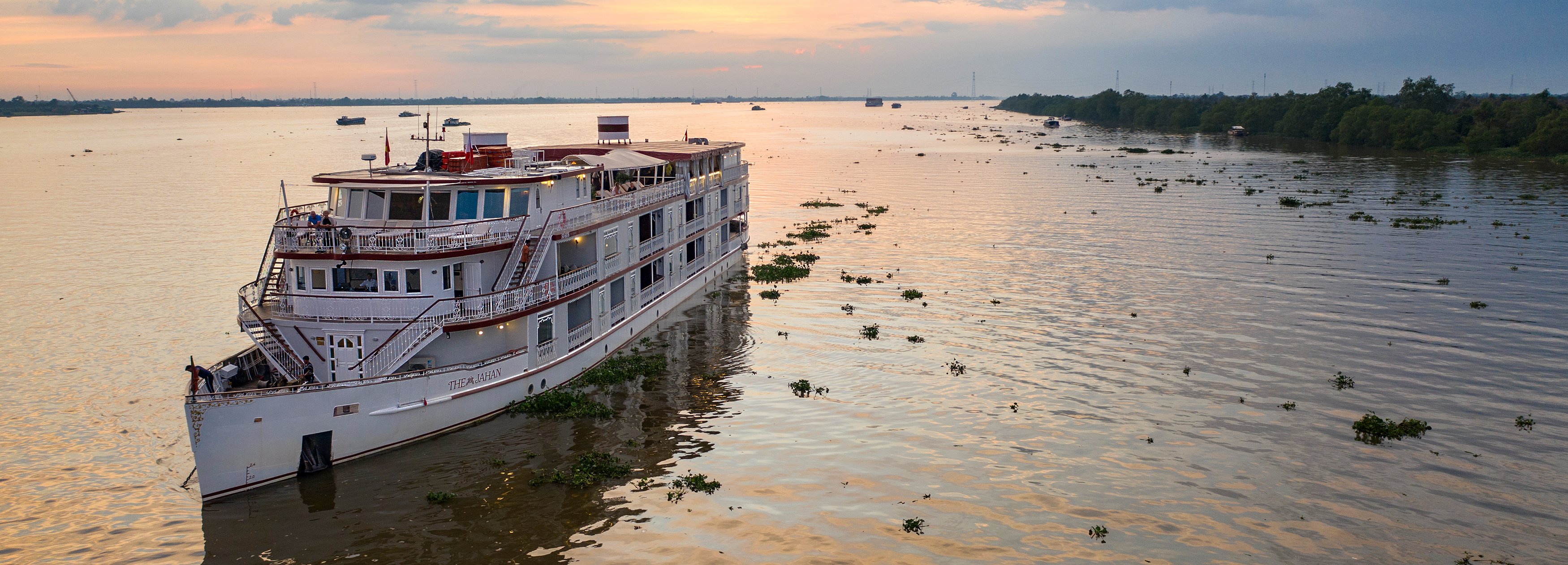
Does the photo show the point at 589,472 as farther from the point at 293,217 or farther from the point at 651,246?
the point at 651,246

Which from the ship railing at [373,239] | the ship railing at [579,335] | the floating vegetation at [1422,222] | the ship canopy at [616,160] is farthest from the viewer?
the floating vegetation at [1422,222]

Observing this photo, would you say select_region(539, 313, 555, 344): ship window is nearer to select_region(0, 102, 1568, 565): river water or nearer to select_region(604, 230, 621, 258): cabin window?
select_region(0, 102, 1568, 565): river water

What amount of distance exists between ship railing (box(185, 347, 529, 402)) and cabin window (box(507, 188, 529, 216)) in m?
4.55

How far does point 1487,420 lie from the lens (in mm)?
29031

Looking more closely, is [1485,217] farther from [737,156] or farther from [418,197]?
[418,197]

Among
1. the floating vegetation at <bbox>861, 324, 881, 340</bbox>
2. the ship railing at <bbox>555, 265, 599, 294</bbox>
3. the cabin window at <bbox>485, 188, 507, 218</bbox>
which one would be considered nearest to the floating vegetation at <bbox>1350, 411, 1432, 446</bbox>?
the floating vegetation at <bbox>861, 324, 881, 340</bbox>

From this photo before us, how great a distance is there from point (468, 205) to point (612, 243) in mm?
7866

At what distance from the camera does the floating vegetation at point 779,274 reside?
2045 inches

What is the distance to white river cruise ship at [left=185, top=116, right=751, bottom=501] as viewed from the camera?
23359 millimetres

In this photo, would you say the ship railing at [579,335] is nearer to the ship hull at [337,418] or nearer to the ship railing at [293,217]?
the ship hull at [337,418]

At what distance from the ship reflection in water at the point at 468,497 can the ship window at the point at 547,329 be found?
2574mm

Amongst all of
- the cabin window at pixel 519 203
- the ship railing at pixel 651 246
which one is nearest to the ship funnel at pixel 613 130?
the ship railing at pixel 651 246

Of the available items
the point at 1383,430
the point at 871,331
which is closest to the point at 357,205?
the point at 871,331

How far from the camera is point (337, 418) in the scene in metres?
24.1
